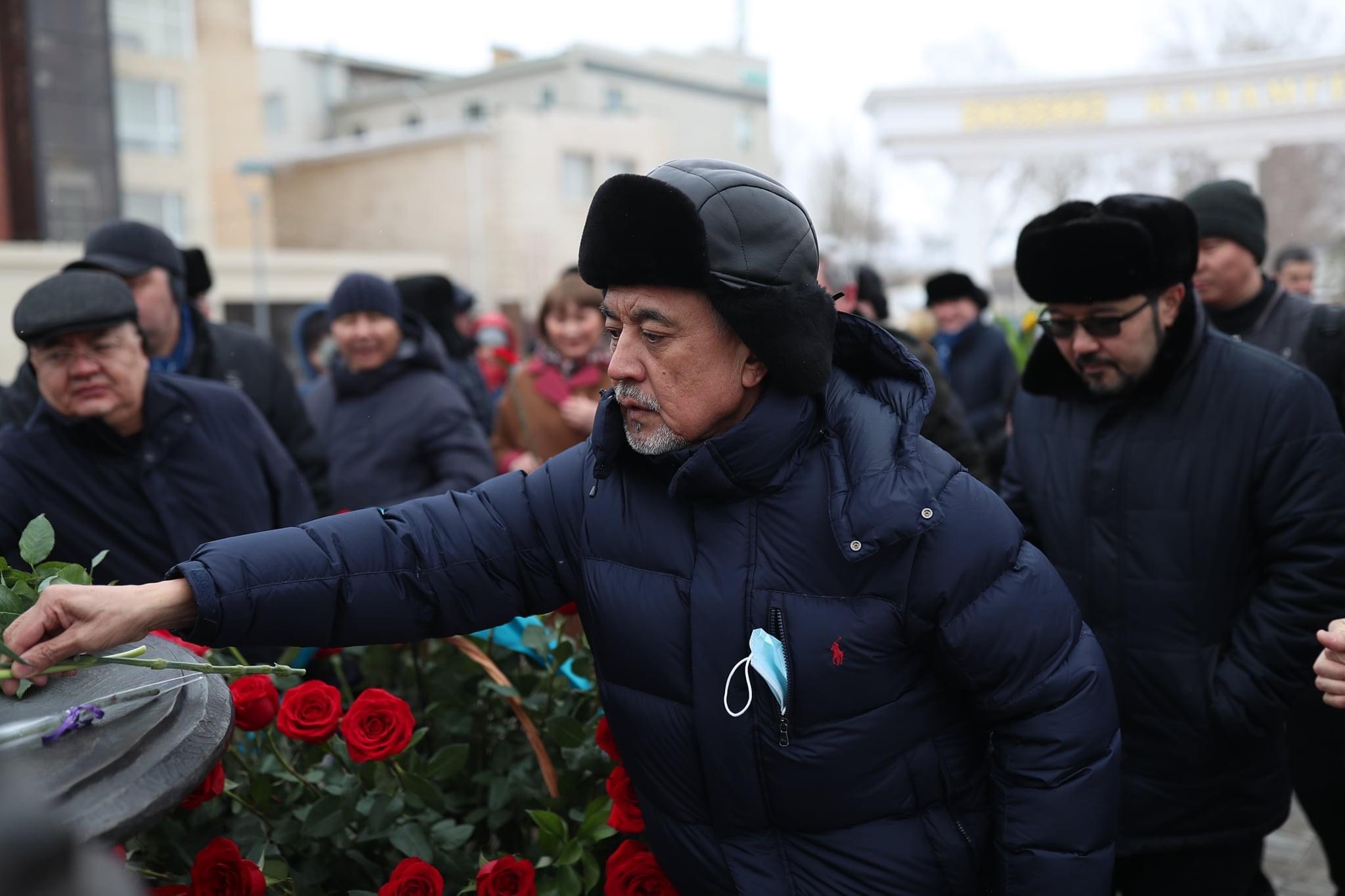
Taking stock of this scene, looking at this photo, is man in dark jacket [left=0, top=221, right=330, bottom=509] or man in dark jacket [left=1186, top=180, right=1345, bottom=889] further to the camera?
man in dark jacket [left=0, top=221, right=330, bottom=509]

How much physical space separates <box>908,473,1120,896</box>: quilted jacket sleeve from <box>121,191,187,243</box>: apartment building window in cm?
2919

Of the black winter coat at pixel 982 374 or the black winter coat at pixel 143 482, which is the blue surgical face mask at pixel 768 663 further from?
the black winter coat at pixel 982 374

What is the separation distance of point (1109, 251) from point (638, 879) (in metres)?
1.72

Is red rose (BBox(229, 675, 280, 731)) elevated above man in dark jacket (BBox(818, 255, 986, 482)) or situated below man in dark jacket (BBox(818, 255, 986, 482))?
below

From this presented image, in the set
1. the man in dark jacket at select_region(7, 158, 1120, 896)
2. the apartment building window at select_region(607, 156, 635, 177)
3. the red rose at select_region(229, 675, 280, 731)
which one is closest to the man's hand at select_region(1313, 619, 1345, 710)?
the man in dark jacket at select_region(7, 158, 1120, 896)

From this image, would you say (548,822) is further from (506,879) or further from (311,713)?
(311,713)

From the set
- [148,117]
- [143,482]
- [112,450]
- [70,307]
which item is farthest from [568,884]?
[148,117]

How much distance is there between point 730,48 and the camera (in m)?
43.1

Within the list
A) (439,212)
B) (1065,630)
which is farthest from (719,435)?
(439,212)

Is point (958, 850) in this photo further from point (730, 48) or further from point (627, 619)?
point (730, 48)

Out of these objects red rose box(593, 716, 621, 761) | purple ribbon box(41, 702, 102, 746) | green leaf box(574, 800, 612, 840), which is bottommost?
green leaf box(574, 800, 612, 840)

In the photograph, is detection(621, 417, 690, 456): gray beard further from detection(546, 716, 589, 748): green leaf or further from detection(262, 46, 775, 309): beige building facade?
detection(262, 46, 775, 309): beige building facade

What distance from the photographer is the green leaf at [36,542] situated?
6.34 ft

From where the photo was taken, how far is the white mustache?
77.0 inches
